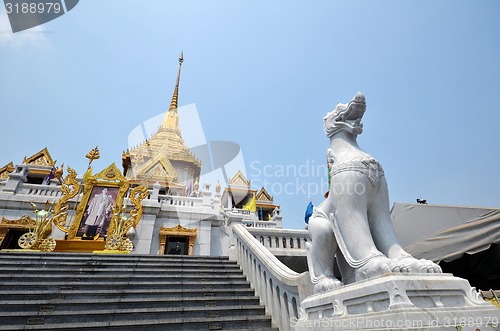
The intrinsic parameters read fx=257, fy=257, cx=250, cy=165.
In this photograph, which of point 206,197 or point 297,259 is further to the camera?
point 206,197

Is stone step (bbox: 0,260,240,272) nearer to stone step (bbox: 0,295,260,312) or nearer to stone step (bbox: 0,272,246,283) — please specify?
stone step (bbox: 0,272,246,283)

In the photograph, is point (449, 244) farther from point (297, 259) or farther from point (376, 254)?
point (376, 254)

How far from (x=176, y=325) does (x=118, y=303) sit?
1.17 metres

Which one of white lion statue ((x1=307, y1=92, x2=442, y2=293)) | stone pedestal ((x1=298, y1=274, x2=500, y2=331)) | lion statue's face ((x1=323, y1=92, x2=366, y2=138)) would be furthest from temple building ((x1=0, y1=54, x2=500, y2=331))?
lion statue's face ((x1=323, y1=92, x2=366, y2=138))

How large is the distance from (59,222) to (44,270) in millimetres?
6211

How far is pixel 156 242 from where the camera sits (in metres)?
11.5

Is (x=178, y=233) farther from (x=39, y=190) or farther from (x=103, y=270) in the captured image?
(x=39, y=190)

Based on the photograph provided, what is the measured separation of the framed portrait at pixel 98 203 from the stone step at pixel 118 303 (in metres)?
7.10

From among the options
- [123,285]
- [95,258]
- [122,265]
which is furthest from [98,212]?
[123,285]

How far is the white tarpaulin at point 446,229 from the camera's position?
480cm

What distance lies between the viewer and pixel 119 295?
4621mm

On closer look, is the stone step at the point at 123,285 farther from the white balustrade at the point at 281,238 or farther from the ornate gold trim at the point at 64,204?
the ornate gold trim at the point at 64,204

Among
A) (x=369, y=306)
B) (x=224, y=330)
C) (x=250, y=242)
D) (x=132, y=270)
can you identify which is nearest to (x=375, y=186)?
(x=369, y=306)

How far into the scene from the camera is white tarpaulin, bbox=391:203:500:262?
4797mm
